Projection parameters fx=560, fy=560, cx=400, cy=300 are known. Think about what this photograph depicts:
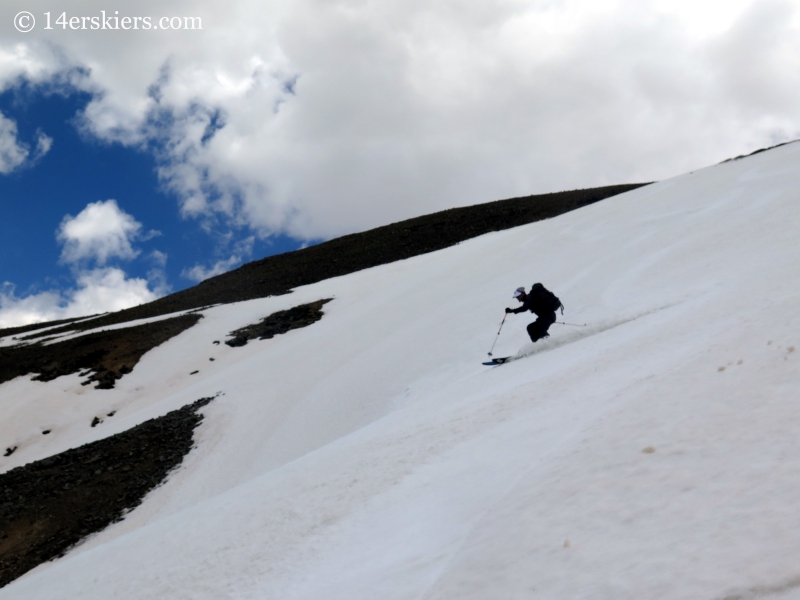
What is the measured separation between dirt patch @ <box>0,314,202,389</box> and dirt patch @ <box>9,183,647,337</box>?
1107cm

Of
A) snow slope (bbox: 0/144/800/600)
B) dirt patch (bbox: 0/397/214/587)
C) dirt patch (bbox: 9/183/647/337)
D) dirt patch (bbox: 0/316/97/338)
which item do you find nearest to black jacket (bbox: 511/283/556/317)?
snow slope (bbox: 0/144/800/600)

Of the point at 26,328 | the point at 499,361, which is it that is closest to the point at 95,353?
the point at 499,361

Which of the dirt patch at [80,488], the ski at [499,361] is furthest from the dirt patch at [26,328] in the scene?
the ski at [499,361]

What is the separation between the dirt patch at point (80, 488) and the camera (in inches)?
543

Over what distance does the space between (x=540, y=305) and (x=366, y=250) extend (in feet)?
153

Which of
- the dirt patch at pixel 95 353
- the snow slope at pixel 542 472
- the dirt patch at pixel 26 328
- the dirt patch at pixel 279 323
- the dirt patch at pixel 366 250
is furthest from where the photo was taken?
the dirt patch at pixel 366 250

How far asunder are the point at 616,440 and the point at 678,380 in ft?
4.86

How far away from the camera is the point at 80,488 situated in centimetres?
1606

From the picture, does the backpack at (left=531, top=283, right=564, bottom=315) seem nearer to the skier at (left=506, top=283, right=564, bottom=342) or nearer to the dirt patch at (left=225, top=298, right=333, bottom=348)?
the skier at (left=506, top=283, right=564, bottom=342)

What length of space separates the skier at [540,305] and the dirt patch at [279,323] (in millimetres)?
18250

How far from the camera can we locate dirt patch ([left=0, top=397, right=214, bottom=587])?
13781mm

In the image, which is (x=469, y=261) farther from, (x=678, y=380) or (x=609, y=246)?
(x=678, y=380)

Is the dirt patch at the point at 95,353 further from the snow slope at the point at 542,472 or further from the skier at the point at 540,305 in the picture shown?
the skier at the point at 540,305

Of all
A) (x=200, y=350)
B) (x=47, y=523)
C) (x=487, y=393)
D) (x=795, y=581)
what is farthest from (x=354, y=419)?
(x=200, y=350)
